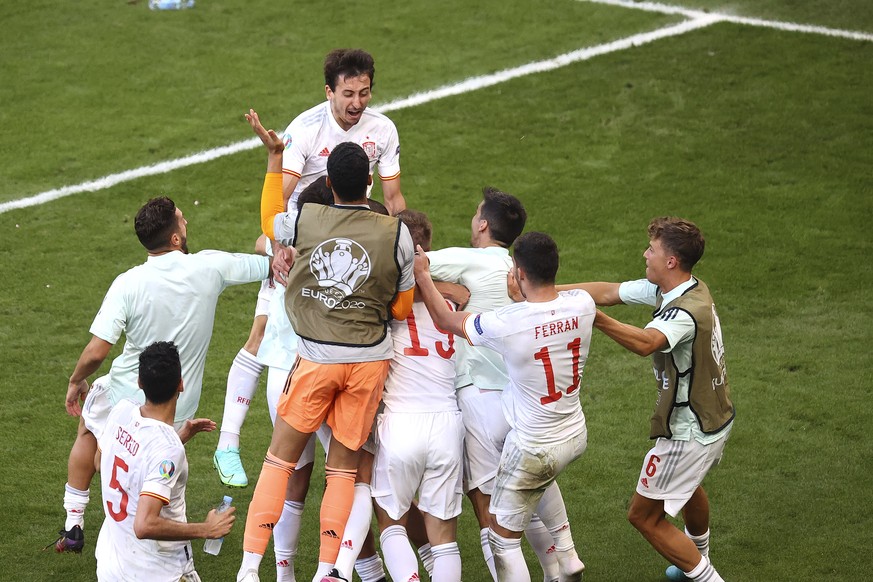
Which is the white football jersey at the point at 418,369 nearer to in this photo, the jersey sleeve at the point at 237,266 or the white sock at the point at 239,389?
the jersey sleeve at the point at 237,266

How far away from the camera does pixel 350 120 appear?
6766mm

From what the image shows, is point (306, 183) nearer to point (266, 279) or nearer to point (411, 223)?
point (266, 279)

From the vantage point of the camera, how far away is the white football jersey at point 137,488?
5051 millimetres

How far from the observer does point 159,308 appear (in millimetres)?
5980

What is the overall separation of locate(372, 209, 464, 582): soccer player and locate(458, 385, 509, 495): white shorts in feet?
0.52

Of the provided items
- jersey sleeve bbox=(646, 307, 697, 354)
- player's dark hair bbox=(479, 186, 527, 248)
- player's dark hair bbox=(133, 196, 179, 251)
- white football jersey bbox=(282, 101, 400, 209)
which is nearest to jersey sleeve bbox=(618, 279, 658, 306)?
jersey sleeve bbox=(646, 307, 697, 354)

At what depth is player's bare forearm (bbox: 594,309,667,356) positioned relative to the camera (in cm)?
550

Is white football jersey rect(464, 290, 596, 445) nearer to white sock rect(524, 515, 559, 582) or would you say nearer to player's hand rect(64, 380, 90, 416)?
white sock rect(524, 515, 559, 582)

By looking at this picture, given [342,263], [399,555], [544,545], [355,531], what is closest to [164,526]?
[355,531]

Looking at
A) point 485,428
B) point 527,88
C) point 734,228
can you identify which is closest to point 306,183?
point 485,428

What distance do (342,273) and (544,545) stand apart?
6.16ft

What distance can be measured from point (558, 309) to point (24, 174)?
293 inches

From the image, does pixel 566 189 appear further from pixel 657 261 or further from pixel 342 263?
pixel 342 263

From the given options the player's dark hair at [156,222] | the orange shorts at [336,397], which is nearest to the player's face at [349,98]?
the player's dark hair at [156,222]
